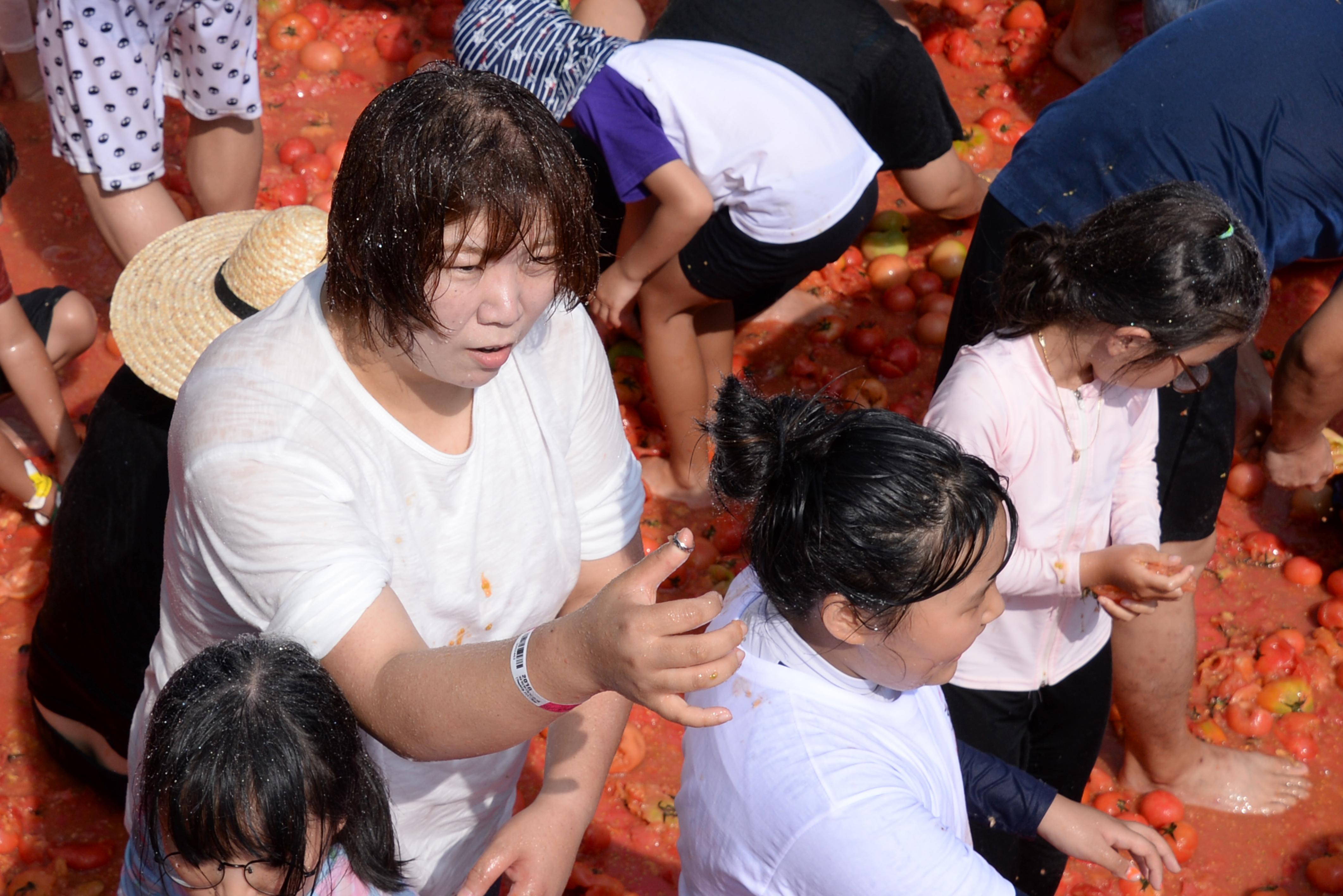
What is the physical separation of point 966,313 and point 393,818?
1.80m

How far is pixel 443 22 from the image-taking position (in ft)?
16.6

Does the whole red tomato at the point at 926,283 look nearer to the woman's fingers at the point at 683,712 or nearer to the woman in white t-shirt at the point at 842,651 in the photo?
the woman in white t-shirt at the point at 842,651

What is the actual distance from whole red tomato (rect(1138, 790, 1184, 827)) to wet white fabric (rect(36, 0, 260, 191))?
3.36 m

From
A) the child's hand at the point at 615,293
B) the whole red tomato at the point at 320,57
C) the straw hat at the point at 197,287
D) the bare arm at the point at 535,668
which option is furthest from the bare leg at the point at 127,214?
the bare arm at the point at 535,668

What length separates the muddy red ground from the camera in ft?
9.42

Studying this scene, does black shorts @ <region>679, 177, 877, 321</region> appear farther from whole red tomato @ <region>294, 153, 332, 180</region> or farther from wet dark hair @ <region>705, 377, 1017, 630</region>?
whole red tomato @ <region>294, 153, 332, 180</region>

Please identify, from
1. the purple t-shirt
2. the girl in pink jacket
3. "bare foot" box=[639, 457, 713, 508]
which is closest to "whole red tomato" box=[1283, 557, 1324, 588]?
the girl in pink jacket

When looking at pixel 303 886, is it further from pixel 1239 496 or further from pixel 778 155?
pixel 1239 496

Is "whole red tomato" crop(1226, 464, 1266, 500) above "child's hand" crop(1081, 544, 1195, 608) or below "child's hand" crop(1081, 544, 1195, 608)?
below

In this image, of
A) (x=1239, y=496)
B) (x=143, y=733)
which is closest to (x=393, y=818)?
(x=143, y=733)

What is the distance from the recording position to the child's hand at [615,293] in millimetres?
3248

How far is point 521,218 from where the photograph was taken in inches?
49.8

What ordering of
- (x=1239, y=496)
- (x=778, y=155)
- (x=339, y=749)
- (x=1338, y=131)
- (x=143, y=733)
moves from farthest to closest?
(x=1239, y=496), (x=778, y=155), (x=1338, y=131), (x=143, y=733), (x=339, y=749)

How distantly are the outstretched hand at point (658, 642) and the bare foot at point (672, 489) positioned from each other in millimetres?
2597
